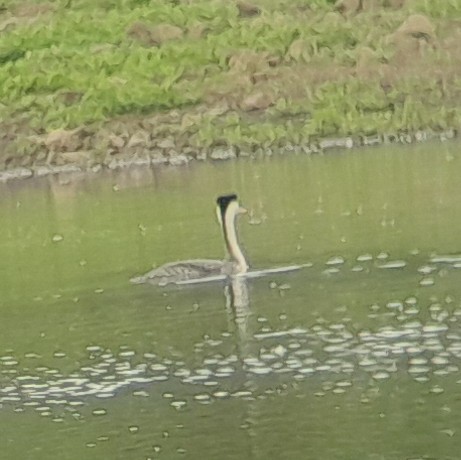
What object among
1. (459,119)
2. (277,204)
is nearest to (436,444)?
(277,204)

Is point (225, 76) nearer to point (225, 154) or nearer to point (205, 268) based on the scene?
point (225, 154)

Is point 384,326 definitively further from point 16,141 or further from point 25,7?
point 25,7

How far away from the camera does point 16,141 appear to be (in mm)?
50375

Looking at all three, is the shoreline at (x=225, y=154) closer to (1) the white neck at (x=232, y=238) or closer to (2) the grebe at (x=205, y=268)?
(1) the white neck at (x=232, y=238)

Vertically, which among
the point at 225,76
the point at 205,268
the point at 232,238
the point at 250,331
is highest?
the point at 225,76

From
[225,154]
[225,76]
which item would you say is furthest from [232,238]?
[225,76]

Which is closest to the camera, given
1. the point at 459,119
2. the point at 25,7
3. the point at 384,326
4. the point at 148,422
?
the point at 148,422

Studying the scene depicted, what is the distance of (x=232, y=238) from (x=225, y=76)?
25.3 meters

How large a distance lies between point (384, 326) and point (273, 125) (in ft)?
88.5

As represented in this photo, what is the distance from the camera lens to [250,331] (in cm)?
2209

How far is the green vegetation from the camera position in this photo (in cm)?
4816

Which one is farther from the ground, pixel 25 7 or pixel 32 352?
pixel 25 7

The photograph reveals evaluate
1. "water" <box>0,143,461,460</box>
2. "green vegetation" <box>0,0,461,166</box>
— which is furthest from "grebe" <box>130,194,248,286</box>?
"green vegetation" <box>0,0,461,166</box>

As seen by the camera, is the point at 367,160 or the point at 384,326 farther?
the point at 367,160
